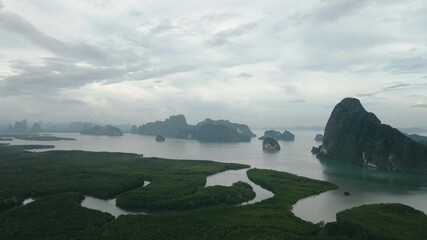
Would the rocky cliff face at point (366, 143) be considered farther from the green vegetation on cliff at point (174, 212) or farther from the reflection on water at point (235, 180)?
the reflection on water at point (235, 180)

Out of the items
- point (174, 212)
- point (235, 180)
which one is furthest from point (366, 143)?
point (174, 212)

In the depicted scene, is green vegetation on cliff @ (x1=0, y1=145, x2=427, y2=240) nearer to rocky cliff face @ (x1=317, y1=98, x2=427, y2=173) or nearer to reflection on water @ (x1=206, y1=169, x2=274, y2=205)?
reflection on water @ (x1=206, y1=169, x2=274, y2=205)

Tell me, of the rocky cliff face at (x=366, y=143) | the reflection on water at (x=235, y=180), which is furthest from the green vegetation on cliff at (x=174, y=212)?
the rocky cliff face at (x=366, y=143)

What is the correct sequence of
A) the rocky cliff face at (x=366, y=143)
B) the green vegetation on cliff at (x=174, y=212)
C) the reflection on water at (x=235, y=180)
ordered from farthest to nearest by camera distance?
the rocky cliff face at (x=366, y=143)
the reflection on water at (x=235, y=180)
the green vegetation on cliff at (x=174, y=212)

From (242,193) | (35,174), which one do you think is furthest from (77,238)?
(35,174)

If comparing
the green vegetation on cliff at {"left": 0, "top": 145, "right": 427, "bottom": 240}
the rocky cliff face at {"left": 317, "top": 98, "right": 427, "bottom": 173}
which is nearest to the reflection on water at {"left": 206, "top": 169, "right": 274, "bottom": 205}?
the green vegetation on cliff at {"left": 0, "top": 145, "right": 427, "bottom": 240}
